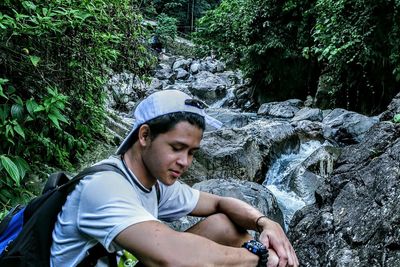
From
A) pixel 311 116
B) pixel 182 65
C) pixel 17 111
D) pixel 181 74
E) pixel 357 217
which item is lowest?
pixel 181 74

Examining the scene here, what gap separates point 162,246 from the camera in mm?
1608

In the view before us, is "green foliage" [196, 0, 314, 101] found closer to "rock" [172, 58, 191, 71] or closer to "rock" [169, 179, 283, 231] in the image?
"rock" [172, 58, 191, 71]

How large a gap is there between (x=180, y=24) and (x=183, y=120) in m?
40.3

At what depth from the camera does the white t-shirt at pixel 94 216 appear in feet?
5.38

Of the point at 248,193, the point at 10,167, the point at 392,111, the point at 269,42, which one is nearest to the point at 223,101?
the point at 269,42

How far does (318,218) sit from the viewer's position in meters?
4.25

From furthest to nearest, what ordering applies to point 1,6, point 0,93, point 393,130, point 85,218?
point 393,130 → point 1,6 → point 0,93 → point 85,218

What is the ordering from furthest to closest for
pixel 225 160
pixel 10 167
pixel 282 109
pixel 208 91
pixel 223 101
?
1. pixel 208 91
2. pixel 223 101
3. pixel 282 109
4. pixel 225 160
5. pixel 10 167

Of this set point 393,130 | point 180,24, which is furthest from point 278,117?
point 180,24

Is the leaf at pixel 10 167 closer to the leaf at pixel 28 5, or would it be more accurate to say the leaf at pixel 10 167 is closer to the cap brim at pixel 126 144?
the leaf at pixel 28 5

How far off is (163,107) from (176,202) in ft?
2.50

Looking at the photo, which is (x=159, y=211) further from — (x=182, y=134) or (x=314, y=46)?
(x=314, y=46)

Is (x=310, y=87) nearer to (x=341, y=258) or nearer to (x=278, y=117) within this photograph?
(x=278, y=117)

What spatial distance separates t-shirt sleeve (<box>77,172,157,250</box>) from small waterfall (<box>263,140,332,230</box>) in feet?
17.5
